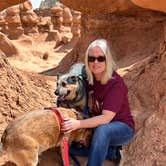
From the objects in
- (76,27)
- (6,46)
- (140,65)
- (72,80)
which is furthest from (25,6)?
(72,80)

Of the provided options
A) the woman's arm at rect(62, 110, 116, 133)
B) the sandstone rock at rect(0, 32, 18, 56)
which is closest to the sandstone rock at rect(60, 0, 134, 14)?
the sandstone rock at rect(0, 32, 18, 56)

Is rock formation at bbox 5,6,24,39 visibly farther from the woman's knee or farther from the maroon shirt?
the woman's knee

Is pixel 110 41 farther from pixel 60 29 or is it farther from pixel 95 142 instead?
pixel 60 29

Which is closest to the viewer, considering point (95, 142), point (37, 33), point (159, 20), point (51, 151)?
point (95, 142)

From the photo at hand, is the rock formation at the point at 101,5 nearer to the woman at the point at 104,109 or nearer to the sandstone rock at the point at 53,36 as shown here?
the woman at the point at 104,109

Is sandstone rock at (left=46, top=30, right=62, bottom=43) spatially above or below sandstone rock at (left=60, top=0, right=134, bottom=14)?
below

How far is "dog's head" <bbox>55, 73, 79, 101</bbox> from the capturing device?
139 inches

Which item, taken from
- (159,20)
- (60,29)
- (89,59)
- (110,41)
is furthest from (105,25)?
(60,29)

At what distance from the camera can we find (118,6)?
904 cm

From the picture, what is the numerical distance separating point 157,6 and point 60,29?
18089mm

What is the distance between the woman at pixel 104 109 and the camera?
10.7 ft

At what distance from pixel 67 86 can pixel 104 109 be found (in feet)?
1.35

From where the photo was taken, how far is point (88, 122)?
328 cm

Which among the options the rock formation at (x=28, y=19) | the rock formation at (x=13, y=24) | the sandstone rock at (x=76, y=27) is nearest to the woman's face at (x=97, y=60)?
the sandstone rock at (x=76, y=27)
